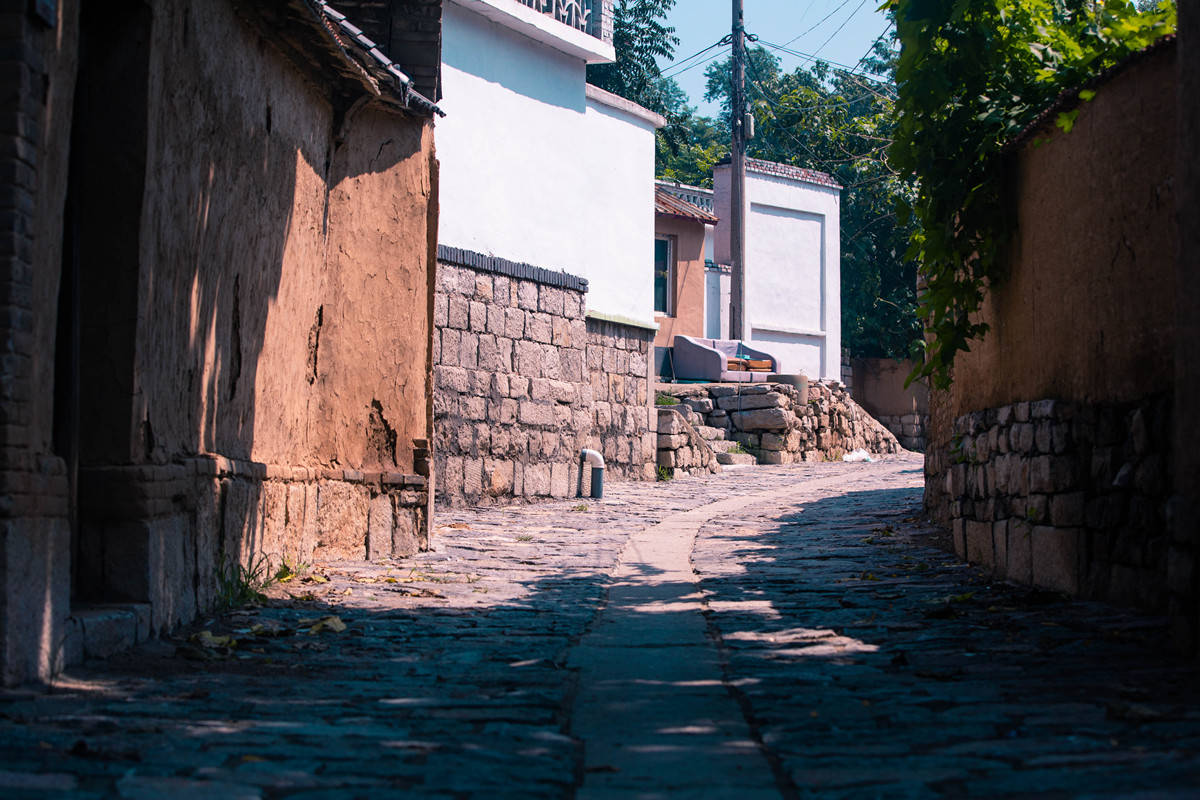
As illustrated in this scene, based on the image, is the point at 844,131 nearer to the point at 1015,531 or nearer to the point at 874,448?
the point at 874,448

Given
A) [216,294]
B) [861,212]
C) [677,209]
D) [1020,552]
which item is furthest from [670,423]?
[861,212]

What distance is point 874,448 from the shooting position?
2552 centimetres

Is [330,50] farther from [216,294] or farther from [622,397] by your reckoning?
[622,397]

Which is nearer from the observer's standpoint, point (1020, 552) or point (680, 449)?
point (1020, 552)

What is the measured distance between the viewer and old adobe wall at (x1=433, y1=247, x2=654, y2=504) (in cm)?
1350

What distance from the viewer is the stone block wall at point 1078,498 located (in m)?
5.46

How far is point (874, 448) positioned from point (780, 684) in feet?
71.4

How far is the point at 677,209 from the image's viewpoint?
2533 centimetres

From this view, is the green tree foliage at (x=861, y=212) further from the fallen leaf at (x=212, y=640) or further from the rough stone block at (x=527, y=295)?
the fallen leaf at (x=212, y=640)

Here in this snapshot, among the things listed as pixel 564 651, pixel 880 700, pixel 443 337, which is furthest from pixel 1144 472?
pixel 443 337

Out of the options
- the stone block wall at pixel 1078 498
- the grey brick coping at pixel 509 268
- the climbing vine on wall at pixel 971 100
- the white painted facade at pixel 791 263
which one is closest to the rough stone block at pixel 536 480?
the grey brick coping at pixel 509 268

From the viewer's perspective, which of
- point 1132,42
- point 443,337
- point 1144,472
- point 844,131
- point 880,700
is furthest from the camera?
point 844,131

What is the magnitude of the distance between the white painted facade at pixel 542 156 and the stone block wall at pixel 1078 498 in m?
7.80

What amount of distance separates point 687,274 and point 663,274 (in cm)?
53
